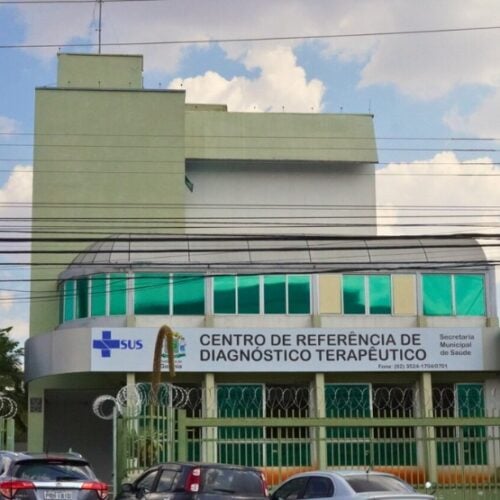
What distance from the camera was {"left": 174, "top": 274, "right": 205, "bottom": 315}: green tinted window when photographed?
140ft

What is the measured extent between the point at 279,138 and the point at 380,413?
17.0 m

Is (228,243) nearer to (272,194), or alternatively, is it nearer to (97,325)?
(97,325)

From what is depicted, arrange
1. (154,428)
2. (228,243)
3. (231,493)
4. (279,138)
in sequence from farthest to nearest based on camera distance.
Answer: (279,138) < (228,243) < (154,428) < (231,493)

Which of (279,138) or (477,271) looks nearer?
(477,271)

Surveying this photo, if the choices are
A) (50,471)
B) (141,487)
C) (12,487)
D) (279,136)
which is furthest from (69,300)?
(12,487)

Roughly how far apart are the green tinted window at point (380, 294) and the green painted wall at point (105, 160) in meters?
11.5

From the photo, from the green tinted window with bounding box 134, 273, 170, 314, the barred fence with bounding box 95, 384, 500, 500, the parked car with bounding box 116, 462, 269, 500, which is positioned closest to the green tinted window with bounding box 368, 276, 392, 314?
the barred fence with bounding box 95, 384, 500, 500

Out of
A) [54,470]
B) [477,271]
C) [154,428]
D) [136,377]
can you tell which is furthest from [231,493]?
[477,271]

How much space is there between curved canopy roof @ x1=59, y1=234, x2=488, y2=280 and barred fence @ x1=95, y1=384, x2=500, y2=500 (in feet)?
14.5

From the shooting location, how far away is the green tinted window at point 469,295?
43375 mm

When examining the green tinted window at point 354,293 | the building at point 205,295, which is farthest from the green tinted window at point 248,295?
the green tinted window at point 354,293

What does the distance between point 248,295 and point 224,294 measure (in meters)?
0.88

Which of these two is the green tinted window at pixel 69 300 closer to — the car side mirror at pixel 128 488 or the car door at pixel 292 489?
the car side mirror at pixel 128 488

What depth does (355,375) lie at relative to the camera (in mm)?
42906
